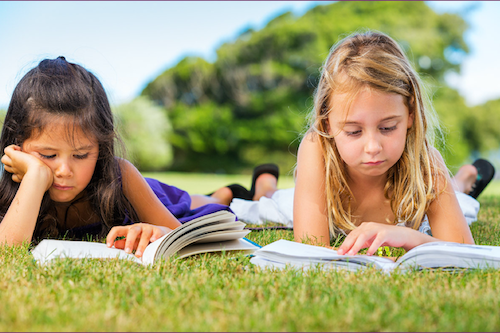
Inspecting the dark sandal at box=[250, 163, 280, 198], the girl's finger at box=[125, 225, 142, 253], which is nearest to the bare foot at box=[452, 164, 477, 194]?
the dark sandal at box=[250, 163, 280, 198]

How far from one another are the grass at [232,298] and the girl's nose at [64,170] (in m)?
0.64

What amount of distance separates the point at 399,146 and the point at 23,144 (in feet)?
7.28

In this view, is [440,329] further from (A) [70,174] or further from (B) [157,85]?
(B) [157,85]

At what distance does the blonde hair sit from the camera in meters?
2.53

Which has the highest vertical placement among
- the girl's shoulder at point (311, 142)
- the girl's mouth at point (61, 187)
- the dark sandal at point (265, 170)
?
the dark sandal at point (265, 170)

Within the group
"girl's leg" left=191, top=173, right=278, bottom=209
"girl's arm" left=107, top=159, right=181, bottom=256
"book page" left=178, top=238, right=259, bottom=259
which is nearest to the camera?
"book page" left=178, top=238, right=259, bottom=259

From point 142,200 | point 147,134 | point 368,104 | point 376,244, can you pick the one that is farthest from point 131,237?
point 147,134

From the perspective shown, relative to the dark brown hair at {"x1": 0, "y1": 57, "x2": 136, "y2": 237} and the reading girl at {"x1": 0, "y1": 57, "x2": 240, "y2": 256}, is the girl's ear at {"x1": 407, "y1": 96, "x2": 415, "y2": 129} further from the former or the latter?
the dark brown hair at {"x1": 0, "y1": 57, "x2": 136, "y2": 237}

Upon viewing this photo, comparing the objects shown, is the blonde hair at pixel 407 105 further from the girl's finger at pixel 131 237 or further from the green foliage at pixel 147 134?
the green foliage at pixel 147 134

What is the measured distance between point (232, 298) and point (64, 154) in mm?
1547

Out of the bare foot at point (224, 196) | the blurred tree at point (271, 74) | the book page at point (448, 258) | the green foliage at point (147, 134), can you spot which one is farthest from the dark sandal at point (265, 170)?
the blurred tree at point (271, 74)

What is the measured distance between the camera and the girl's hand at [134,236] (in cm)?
217

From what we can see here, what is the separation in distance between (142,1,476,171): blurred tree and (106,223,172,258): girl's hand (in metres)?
23.4

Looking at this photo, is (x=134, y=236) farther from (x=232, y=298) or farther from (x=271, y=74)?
(x=271, y=74)
